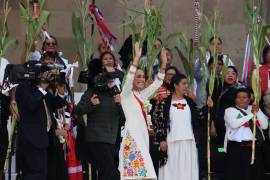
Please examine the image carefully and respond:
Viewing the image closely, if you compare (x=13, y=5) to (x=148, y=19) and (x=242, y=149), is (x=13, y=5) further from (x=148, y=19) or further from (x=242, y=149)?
(x=242, y=149)

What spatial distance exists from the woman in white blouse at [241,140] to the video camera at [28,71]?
104 inches

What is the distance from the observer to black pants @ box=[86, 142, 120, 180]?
10898 millimetres

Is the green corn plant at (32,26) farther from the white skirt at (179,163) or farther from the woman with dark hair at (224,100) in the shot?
the woman with dark hair at (224,100)

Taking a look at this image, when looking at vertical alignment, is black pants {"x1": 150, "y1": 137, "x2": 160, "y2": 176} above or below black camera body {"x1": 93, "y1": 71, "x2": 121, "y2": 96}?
below

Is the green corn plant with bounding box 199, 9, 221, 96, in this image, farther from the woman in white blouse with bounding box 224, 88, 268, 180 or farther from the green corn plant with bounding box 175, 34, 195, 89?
the woman in white blouse with bounding box 224, 88, 268, 180

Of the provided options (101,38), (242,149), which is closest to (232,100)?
(242,149)

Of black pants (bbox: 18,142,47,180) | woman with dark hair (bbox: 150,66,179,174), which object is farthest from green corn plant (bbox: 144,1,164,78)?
black pants (bbox: 18,142,47,180)

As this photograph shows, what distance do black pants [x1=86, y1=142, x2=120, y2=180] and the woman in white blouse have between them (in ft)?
5.79

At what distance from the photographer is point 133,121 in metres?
11.1

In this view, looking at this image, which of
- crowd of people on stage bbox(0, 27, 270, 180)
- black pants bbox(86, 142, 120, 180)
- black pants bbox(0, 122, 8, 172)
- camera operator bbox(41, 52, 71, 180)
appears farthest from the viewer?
black pants bbox(0, 122, 8, 172)

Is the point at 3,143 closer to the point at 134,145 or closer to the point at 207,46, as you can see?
the point at 134,145

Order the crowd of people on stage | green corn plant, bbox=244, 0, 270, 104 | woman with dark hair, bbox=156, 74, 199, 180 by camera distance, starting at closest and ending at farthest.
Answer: the crowd of people on stage, woman with dark hair, bbox=156, 74, 199, 180, green corn plant, bbox=244, 0, 270, 104

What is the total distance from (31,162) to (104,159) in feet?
3.04

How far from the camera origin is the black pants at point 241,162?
466 inches
